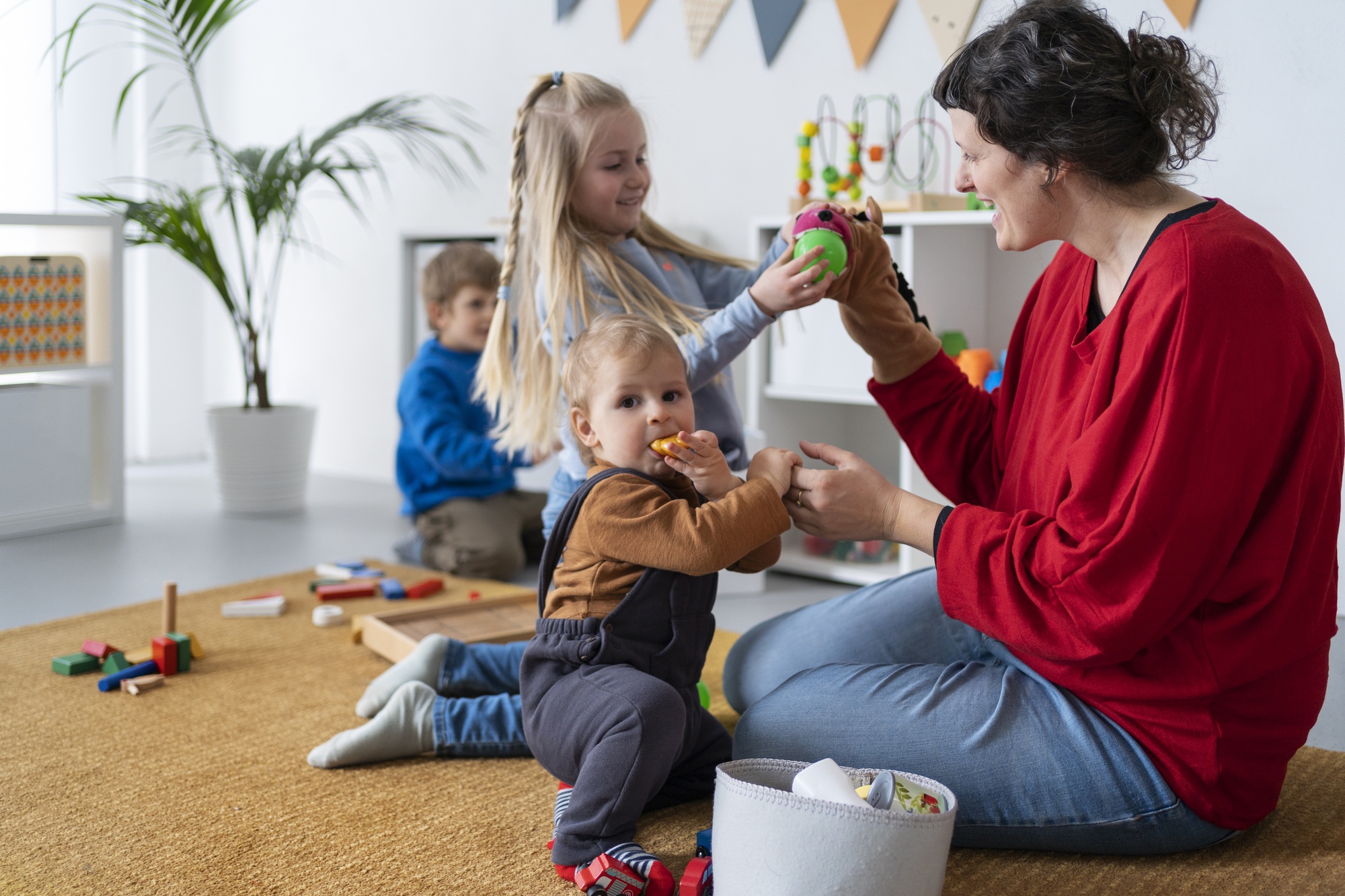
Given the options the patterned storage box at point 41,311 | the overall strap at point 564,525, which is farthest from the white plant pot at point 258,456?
the overall strap at point 564,525

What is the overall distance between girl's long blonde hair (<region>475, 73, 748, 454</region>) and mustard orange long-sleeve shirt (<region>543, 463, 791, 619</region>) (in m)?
0.44

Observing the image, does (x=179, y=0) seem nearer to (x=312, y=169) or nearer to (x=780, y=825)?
(x=312, y=169)

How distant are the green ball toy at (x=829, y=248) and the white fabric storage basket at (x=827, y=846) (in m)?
0.70

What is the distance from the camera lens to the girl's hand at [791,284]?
154cm

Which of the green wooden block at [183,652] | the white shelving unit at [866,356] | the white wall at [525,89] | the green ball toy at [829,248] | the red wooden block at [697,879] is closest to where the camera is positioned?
the red wooden block at [697,879]

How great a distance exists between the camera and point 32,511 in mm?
3277

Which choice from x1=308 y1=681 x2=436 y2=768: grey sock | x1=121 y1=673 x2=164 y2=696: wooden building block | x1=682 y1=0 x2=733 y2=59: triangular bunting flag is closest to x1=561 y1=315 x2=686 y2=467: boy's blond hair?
x1=308 y1=681 x2=436 y2=768: grey sock

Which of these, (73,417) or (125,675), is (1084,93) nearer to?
(125,675)

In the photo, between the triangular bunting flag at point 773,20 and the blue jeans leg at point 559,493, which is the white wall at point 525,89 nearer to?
the triangular bunting flag at point 773,20

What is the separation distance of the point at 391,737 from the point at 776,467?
69 centimetres

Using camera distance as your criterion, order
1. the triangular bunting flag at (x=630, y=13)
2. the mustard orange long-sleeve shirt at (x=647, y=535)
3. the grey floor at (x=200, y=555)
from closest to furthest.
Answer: the mustard orange long-sleeve shirt at (x=647, y=535), the grey floor at (x=200, y=555), the triangular bunting flag at (x=630, y=13)

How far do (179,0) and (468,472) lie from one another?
164 cm

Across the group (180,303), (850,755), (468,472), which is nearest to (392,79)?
(180,303)

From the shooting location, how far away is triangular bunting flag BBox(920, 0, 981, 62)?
2764 mm
